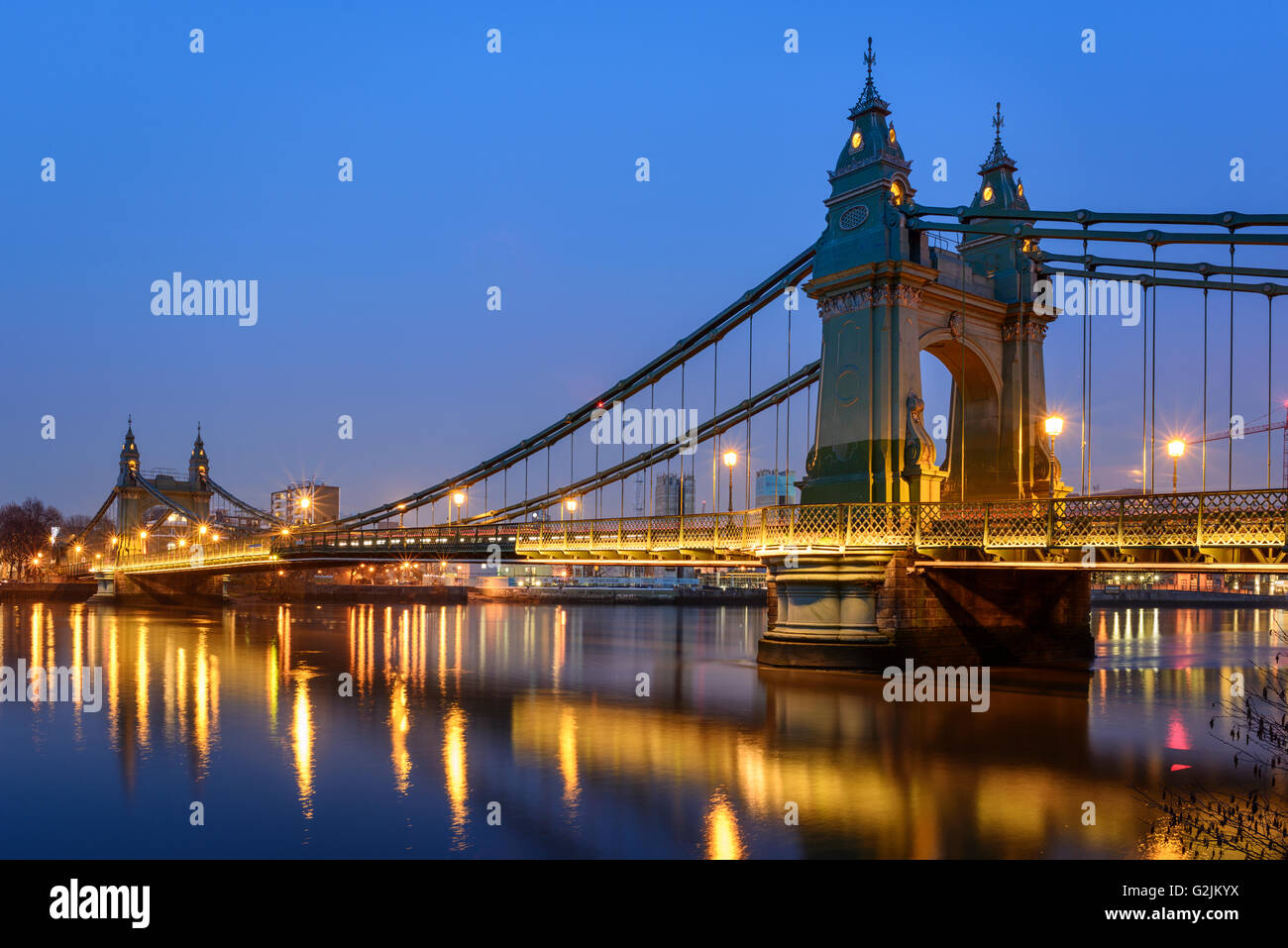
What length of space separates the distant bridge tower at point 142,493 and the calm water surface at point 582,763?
2781 inches

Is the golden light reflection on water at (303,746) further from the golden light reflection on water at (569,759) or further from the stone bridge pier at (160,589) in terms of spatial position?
the stone bridge pier at (160,589)

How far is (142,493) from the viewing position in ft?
353

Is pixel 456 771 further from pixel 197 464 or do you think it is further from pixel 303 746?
pixel 197 464

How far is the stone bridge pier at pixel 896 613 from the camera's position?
30250mm

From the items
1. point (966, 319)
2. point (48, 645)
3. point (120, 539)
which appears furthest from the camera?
point (120, 539)

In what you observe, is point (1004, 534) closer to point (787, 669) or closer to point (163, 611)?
point (787, 669)

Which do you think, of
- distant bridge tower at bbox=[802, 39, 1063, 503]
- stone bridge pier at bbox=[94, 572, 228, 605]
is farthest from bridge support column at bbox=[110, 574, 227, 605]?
distant bridge tower at bbox=[802, 39, 1063, 503]

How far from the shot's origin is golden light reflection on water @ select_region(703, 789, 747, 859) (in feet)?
38.8

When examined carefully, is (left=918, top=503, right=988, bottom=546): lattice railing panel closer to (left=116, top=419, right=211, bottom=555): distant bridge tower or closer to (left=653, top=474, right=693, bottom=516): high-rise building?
(left=653, top=474, right=693, bottom=516): high-rise building

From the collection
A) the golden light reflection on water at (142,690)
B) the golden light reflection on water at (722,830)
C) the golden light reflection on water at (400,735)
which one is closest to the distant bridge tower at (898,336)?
the golden light reflection on water at (400,735)

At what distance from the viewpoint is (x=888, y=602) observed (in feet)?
99.1

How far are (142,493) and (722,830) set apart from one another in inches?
4343
